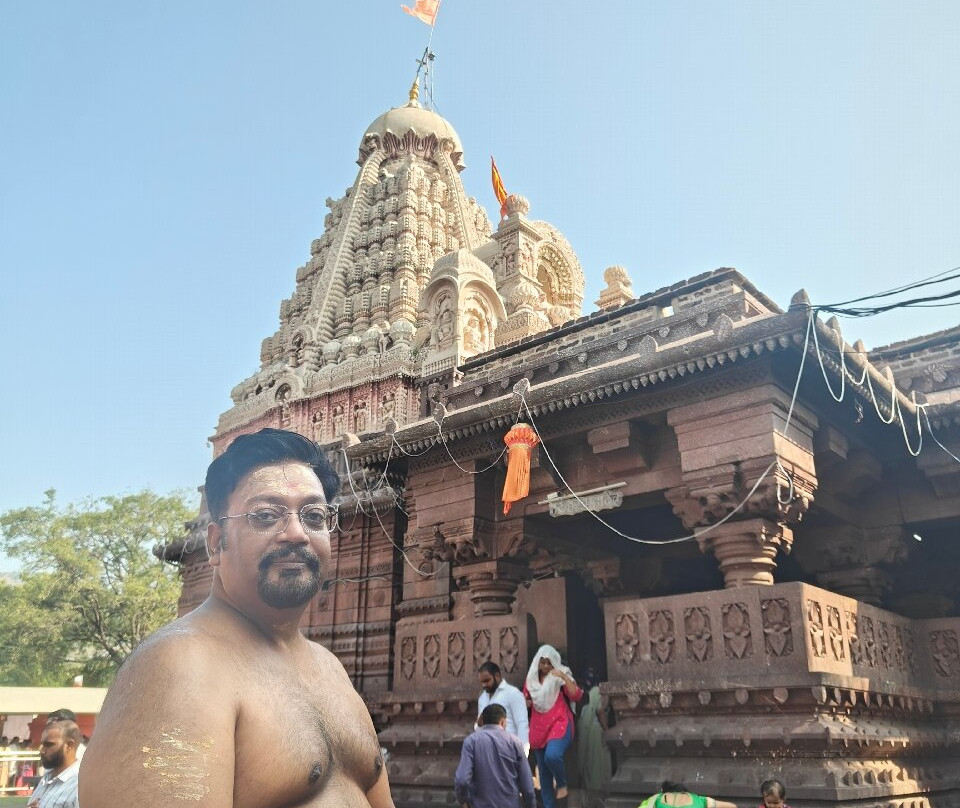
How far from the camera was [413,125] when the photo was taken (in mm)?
36781

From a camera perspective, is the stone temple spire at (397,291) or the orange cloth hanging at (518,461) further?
the stone temple spire at (397,291)

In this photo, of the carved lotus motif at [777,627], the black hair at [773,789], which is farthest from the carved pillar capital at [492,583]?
the black hair at [773,789]

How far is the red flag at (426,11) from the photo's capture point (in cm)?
3800

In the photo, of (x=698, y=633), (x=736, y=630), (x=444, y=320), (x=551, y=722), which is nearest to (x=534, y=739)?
(x=551, y=722)

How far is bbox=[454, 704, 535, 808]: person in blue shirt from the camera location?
5926mm

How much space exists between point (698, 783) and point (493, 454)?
4400 millimetres

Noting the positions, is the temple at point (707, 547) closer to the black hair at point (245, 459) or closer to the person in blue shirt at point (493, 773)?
the person in blue shirt at point (493, 773)

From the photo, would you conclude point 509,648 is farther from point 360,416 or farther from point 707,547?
point 360,416

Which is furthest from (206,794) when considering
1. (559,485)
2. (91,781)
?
(559,485)

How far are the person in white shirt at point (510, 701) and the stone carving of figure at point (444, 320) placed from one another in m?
13.5

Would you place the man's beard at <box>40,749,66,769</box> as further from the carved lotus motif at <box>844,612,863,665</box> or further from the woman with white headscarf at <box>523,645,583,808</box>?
the carved lotus motif at <box>844,612,863,665</box>

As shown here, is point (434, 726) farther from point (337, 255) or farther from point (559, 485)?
point (337, 255)

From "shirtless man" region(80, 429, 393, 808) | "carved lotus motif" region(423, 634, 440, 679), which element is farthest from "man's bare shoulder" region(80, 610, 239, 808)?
"carved lotus motif" region(423, 634, 440, 679)

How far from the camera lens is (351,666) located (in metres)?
16.5
